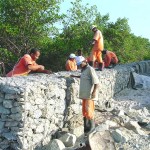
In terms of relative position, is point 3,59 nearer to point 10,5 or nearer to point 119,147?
point 10,5

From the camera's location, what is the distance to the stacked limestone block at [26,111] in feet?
23.0

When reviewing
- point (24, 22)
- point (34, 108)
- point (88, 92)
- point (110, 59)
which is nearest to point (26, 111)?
point (34, 108)

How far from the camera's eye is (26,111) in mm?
7133

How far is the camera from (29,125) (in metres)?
7.28

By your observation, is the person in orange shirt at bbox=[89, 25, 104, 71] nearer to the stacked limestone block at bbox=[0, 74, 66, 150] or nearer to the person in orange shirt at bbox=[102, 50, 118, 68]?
the person in orange shirt at bbox=[102, 50, 118, 68]

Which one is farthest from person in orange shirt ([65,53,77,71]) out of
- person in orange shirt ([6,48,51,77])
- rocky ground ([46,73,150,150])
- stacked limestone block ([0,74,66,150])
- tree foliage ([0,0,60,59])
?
tree foliage ([0,0,60,59])

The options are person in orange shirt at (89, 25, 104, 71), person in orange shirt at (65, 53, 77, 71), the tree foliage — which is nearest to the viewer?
person in orange shirt at (89, 25, 104, 71)

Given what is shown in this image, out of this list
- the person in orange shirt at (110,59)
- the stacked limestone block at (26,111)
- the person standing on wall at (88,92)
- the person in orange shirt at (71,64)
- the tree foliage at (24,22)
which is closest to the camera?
the stacked limestone block at (26,111)

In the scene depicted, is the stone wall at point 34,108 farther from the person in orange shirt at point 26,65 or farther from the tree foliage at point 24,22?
the tree foliage at point 24,22

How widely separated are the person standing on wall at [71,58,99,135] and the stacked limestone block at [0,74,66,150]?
64cm

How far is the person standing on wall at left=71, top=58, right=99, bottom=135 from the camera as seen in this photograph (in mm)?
8555

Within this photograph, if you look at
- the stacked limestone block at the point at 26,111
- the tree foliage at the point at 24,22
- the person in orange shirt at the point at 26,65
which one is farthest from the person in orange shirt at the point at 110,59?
the tree foliage at the point at 24,22

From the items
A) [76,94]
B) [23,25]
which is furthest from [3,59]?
[76,94]

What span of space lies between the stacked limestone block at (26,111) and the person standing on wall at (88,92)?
0.64 m
